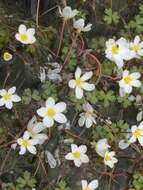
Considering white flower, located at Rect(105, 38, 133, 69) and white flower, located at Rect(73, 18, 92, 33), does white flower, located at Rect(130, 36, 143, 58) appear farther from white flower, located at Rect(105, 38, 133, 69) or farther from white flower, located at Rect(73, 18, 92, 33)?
white flower, located at Rect(73, 18, 92, 33)

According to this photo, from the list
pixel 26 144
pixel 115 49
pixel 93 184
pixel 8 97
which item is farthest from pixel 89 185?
pixel 115 49

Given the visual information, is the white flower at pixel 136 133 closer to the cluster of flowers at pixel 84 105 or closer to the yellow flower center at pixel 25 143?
the cluster of flowers at pixel 84 105

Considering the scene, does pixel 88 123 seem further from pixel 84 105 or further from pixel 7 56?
pixel 7 56

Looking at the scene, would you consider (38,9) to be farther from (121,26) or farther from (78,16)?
(121,26)

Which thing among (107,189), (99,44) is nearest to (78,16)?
(99,44)

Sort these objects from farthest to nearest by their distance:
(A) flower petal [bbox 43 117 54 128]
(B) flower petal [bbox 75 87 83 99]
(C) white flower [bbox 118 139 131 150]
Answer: (C) white flower [bbox 118 139 131 150], (B) flower petal [bbox 75 87 83 99], (A) flower petal [bbox 43 117 54 128]

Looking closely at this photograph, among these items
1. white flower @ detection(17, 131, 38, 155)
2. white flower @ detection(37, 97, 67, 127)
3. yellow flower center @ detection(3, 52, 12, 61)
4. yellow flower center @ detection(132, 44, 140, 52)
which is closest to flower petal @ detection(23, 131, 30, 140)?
white flower @ detection(17, 131, 38, 155)
